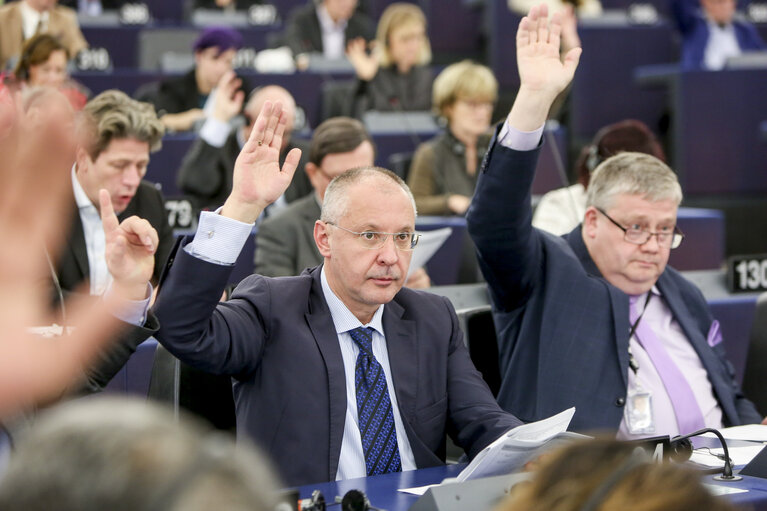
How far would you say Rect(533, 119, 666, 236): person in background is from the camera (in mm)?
4371

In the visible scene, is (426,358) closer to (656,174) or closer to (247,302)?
(247,302)

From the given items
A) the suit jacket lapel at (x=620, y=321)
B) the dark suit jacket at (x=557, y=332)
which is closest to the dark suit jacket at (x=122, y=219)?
the dark suit jacket at (x=557, y=332)

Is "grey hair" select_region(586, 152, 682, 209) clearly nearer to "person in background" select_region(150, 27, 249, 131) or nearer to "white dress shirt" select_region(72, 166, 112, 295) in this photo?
"white dress shirt" select_region(72, 166, 112, 295)

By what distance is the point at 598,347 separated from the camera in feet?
9.89

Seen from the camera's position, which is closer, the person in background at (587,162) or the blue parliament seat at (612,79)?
the person in background at (587,162)

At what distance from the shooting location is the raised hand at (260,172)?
2.38 metres

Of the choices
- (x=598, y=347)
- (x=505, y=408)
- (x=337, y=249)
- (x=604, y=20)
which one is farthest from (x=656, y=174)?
(x=604, y=20)

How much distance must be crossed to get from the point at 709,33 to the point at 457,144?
3.02 metres

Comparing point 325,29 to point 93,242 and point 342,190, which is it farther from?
point 342,190

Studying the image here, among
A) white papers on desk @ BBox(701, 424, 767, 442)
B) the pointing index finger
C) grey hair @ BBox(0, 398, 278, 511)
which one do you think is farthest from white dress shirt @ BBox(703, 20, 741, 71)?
grey hair @ BBox(0, 398, 278, 511)

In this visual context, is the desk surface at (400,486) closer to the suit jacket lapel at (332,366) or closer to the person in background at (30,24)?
the suit jacket lapel at (332,366)

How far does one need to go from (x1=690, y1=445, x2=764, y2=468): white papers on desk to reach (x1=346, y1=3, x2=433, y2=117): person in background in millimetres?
5011

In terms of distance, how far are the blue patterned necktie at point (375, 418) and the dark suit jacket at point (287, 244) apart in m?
1.69

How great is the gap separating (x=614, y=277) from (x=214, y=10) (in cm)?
→ 682
